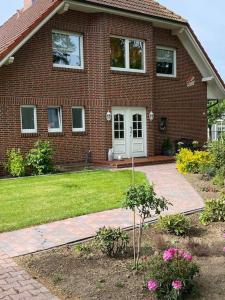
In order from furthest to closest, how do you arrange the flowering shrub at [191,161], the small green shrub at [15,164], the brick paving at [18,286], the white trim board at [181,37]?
the white trim board at [181,37], the small green shrub at [15,164], the flowering shrub at [191,161], the brick paving at [18,286]

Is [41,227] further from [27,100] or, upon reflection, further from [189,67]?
[189,67]

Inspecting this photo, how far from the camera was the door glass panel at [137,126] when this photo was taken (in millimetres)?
18297

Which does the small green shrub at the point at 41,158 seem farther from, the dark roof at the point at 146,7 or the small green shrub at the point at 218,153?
the dark roof at the point at 146,7

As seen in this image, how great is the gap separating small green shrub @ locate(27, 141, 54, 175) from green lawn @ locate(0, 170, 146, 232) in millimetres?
924

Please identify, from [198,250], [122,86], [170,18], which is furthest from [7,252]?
[170,18]

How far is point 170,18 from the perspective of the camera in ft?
61.7

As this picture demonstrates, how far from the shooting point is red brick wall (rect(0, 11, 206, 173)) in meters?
15.1

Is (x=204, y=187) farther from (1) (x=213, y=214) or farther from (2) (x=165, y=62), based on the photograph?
(2) (x=165, y=62)

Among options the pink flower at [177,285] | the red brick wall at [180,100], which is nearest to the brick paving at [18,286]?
the pink flower at [177,285]

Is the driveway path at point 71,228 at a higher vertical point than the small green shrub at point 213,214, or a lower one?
lower

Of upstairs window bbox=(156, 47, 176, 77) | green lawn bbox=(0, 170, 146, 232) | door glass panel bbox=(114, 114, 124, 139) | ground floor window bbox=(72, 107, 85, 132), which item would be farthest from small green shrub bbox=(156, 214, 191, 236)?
upstairs window bbox=(156, 47, 176, 77)

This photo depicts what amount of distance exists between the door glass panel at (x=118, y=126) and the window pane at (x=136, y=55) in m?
2.21

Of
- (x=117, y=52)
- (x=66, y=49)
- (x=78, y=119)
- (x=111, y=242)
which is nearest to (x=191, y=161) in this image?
(x=78, y=119)

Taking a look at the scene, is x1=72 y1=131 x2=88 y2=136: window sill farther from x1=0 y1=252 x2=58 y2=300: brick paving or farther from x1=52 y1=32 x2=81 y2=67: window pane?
x1=0 y1=252 x2=58 y2=300: brick paving
